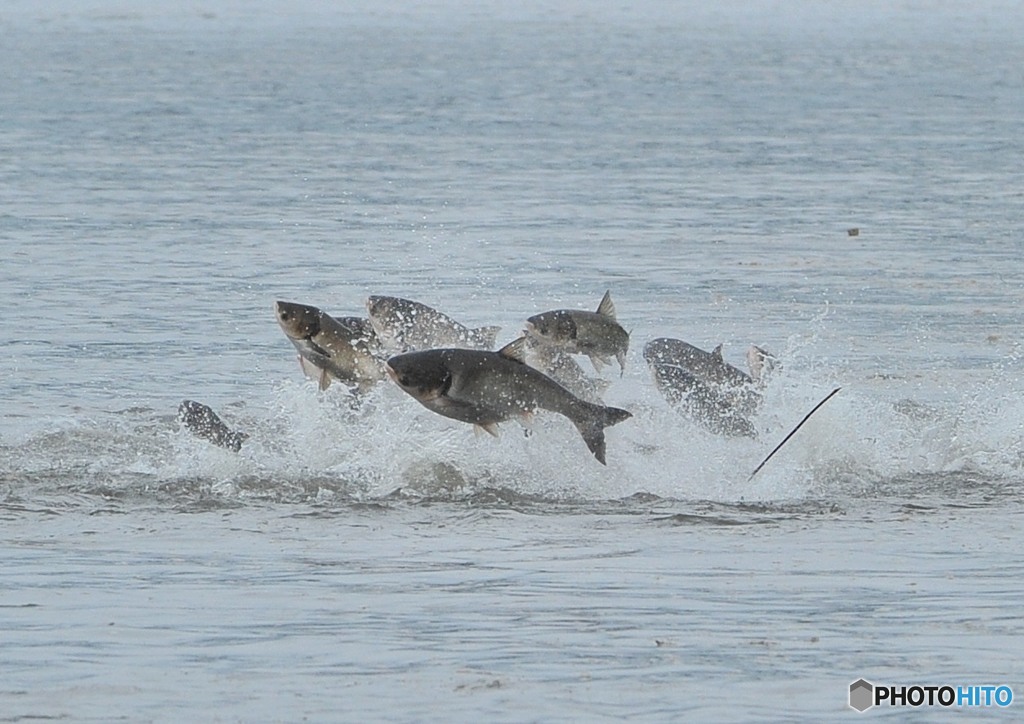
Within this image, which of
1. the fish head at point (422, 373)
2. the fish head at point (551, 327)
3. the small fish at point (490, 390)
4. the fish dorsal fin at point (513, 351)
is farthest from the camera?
the fish head at point (551, 327)

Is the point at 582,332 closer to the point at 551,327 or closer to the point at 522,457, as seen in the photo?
the point at 551,327

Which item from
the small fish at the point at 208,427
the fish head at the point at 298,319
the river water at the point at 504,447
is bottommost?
the river water at the point at 504,447

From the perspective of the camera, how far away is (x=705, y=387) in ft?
37.7

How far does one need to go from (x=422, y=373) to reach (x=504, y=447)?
167cm

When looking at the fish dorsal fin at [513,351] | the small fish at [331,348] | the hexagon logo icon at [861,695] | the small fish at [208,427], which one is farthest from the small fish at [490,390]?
the hexagon logo icon at [861,695]

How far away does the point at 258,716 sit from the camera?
7.21 meters

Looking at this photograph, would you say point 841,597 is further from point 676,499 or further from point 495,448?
point 495,448

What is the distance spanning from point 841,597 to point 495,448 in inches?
122

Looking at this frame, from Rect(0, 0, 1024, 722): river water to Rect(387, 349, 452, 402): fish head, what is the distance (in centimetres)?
66

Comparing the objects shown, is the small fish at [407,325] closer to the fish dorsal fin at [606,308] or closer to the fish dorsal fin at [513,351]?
the fish dorsal fin at [606,308]

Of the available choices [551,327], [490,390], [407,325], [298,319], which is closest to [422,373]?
[490,390]

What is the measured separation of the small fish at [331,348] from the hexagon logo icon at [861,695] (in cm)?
409

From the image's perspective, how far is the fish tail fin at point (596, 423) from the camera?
10.4m

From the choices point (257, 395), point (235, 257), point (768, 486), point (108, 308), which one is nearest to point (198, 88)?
point (235, 257)
